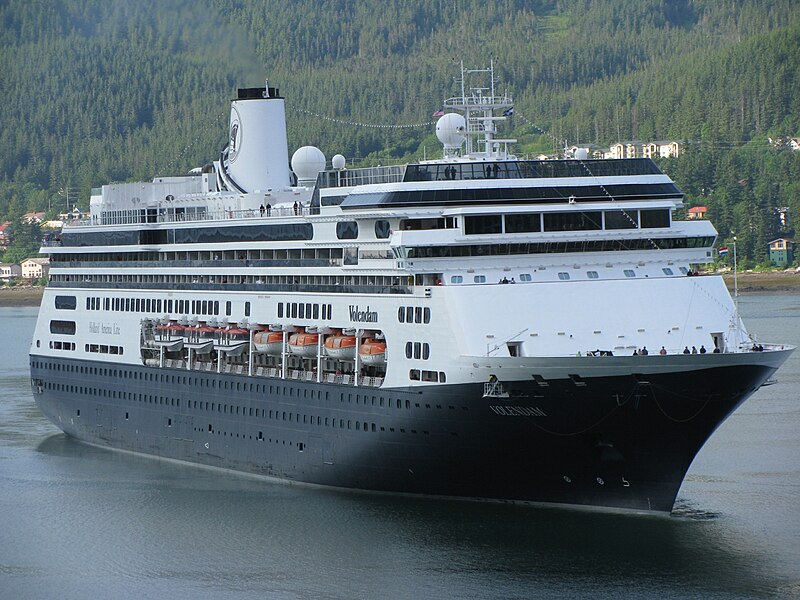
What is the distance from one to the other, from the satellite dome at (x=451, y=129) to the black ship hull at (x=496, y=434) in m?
6.65

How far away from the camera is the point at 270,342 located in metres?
39.0

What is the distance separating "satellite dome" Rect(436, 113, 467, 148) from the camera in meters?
38.2

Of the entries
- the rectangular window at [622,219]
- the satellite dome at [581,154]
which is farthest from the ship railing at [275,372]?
the satellite dome at [581,154]

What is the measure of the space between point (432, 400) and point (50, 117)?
164m

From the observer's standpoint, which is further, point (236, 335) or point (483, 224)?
point (236, 335)

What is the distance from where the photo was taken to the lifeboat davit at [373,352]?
1398 inches

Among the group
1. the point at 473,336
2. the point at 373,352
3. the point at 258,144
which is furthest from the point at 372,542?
the point at 258,144

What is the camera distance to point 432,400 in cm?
3381

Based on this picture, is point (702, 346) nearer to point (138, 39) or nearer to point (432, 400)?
point (432, 400)

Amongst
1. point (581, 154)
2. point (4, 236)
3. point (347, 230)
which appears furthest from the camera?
point (4, 236)

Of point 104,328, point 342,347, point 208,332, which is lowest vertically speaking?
point 342,347

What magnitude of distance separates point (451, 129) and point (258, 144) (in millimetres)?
9639

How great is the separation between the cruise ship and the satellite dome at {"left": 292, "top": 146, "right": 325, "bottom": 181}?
3023 millimetres

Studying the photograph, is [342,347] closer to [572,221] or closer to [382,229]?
[382,229]
